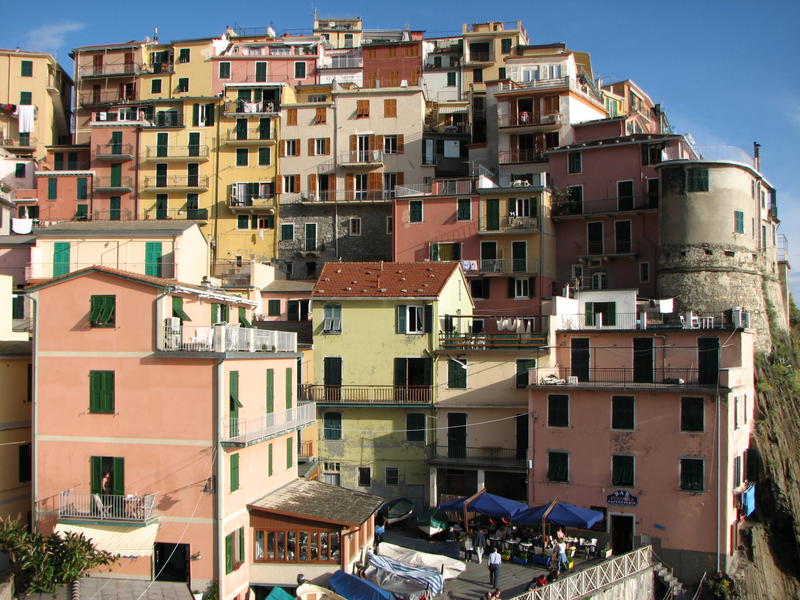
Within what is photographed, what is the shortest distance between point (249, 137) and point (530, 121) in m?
19.9

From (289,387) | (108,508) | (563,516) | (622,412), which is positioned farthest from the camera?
(622,412)

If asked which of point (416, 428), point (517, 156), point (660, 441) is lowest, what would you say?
point (416, 428)

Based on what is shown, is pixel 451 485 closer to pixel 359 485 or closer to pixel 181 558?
pixel 359 485

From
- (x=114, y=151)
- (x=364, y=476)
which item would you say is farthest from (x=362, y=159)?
(x=364, y=476)

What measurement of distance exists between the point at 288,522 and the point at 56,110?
180ft

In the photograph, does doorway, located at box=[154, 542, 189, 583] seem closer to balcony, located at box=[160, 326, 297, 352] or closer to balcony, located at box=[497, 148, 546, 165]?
balcony, located at box=[160, 326, 297, 352]

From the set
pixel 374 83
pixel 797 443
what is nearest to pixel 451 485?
pixel 797 443

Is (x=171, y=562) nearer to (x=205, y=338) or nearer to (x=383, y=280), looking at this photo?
(x=205, y=338)

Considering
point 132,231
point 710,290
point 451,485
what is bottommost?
point 451,485

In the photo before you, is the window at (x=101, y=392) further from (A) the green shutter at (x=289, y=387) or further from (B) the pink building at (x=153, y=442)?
(A) the green shutter at (x=289, y=387)

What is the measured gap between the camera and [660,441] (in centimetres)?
3500

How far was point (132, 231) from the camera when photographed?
1855 inches

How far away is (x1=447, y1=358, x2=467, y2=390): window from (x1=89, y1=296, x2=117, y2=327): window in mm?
17807

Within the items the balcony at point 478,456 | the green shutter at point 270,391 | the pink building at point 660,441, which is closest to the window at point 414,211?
the pink building at point 660,441
